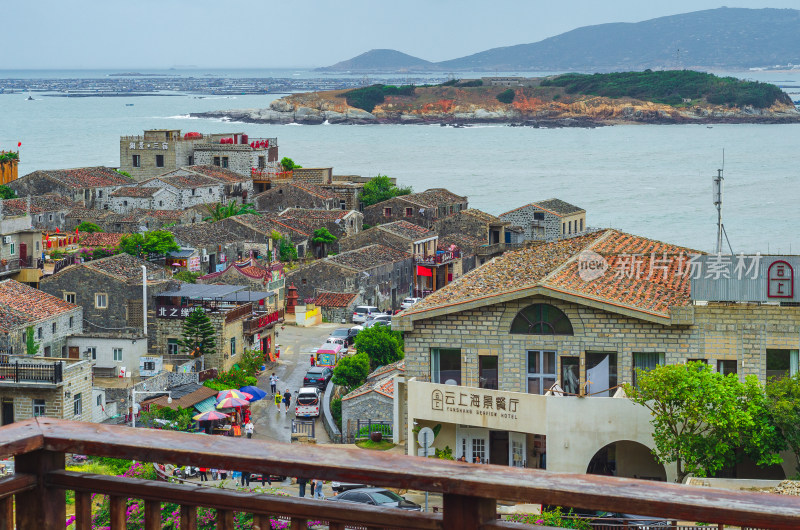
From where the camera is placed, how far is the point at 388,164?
114000 mm

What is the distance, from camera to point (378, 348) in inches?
1172

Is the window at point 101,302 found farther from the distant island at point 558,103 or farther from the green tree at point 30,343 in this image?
the distant island at point 558,103

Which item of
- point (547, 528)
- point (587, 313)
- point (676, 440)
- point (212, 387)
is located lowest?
point (212, 387)

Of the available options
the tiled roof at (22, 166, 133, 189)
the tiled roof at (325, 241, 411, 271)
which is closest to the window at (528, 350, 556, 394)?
the tiled roof at (325, 241, 411, 271)

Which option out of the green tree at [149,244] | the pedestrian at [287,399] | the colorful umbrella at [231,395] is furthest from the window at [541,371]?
the green tree at [149,244]

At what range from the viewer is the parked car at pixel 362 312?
37.8 metres

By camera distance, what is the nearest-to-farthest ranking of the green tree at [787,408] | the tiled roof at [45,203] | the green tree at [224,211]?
the green tree at [787,408]
the tiled roof at [45,203]
the green tree at [224,211]

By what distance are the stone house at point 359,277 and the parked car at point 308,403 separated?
1318cm

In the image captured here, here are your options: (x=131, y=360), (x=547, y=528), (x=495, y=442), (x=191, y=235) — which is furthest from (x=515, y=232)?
(x=547, y=528)

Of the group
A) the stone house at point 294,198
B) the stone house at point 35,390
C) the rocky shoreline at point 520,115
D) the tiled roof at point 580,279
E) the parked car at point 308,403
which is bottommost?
the parked car at point 308,403

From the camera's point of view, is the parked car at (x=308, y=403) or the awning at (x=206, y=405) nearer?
the awning at (x=206, y=405)

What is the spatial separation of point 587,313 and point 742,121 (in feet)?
547

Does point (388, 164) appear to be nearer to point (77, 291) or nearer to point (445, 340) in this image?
point (77, 291)

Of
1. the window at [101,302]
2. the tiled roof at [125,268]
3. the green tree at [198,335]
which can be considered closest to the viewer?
the green tree at [198,335]
